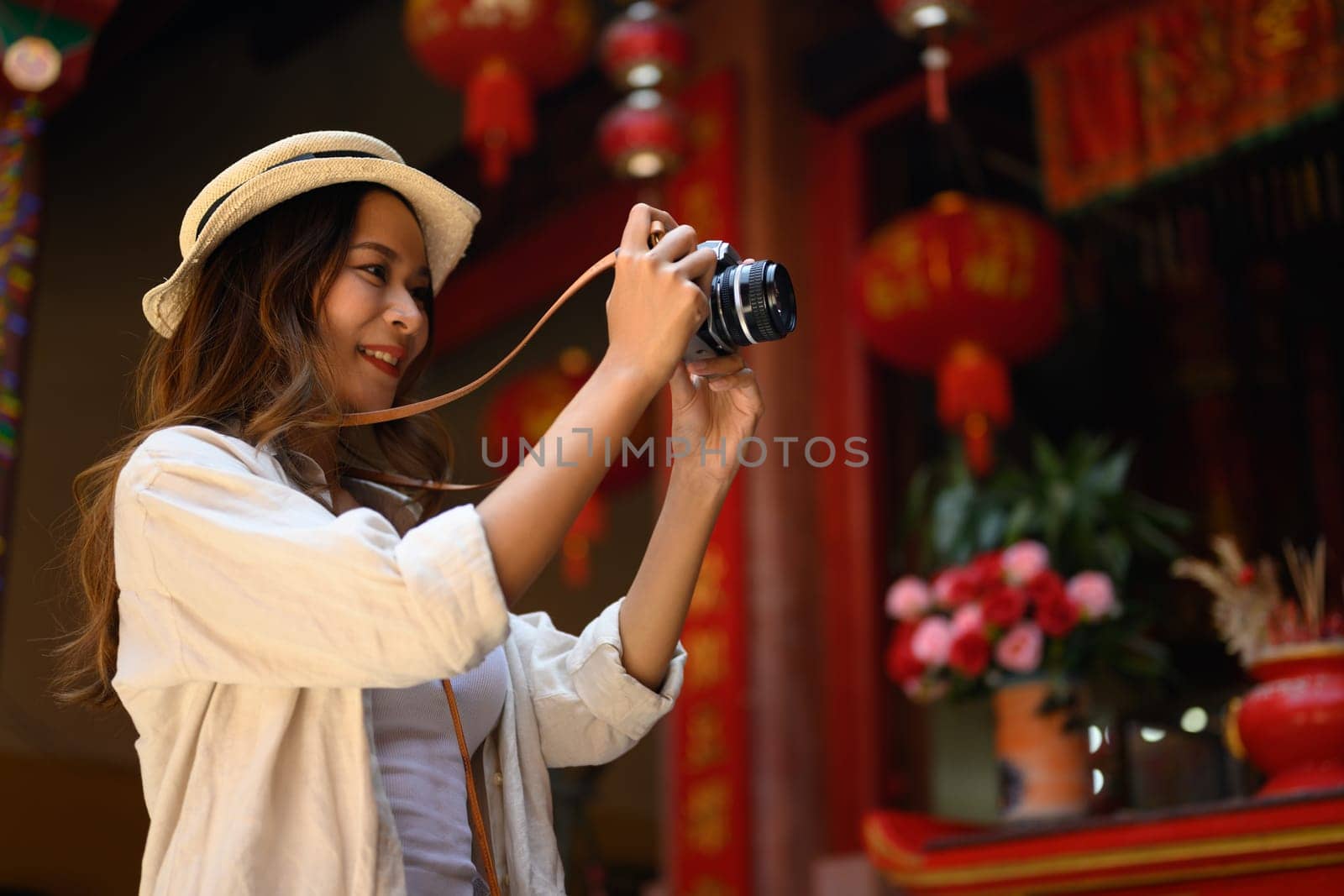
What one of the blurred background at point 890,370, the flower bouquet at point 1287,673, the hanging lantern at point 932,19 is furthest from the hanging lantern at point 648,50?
the flower bouquet at point 1287,673

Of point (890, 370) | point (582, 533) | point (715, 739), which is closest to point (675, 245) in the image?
point (715, 739)

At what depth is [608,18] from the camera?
4.91m

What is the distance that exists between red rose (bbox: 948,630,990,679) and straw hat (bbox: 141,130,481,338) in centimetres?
151

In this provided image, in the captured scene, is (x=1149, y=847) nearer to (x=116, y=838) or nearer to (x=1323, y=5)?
(x=1323, y=5)

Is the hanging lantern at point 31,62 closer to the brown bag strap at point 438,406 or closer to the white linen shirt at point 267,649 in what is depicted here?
the brown bag strap at point 438,406

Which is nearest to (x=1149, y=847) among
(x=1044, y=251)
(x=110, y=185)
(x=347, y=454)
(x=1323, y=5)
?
(x=347, y=454)

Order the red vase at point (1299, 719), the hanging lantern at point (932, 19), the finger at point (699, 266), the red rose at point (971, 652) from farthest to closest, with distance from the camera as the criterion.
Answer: the hanging lantern at point (932, 19) → the red rose at point (971, 652) → the red vase at point (1299, 719) → the finger at point (699, 266)

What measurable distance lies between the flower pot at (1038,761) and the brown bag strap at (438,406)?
141 centimetres

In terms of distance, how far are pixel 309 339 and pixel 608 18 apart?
154 inches

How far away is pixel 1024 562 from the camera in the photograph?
258 cm

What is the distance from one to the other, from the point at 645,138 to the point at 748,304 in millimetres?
2539

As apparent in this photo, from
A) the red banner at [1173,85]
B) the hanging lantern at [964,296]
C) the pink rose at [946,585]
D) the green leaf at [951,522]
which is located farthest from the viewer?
the hanging lantern at [964,296]

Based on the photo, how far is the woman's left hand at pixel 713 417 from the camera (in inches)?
48.6

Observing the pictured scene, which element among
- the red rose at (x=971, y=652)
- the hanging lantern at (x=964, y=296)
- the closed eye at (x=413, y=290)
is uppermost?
the hanging lantern at (x=964, y=296)
